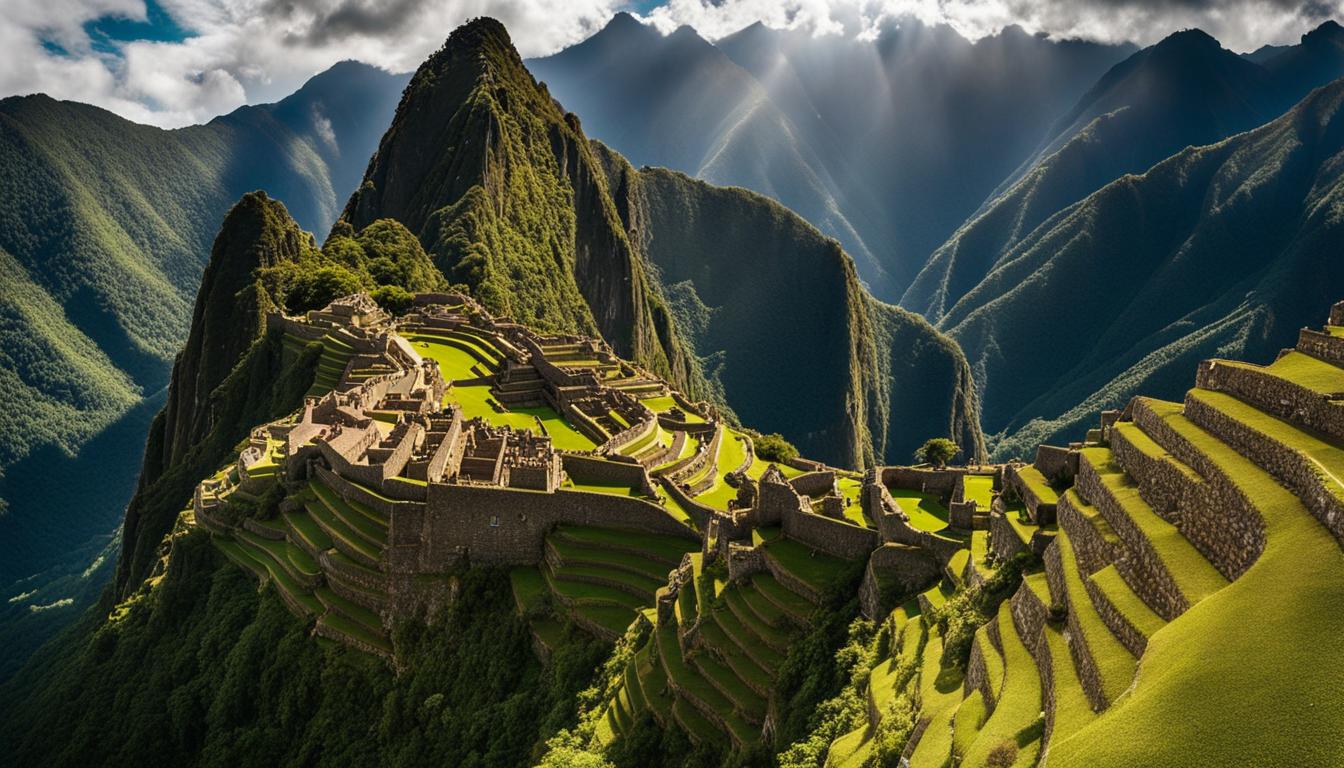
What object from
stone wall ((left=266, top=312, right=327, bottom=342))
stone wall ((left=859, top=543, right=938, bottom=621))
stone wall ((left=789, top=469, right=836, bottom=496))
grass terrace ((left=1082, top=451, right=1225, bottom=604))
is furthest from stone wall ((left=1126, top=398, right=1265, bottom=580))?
stone wall ((left=266, top=312, right=327, bottom=342))

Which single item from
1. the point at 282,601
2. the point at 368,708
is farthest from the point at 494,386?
the point at 368,708

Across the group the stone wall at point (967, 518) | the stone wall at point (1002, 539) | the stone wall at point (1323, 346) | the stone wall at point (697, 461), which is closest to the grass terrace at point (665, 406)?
the stone wall at point (697, 461)

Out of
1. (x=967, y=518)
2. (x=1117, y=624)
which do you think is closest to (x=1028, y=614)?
(x=1117, y=624)

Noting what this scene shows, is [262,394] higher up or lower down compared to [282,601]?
higher up

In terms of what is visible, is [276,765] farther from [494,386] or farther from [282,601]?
[494,386]

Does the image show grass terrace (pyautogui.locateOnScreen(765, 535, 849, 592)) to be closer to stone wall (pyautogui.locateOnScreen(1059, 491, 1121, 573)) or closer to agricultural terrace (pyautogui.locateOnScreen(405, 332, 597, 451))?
stone wall (pyautogui.locateOnScreen(1059, 491, 1121, 573))

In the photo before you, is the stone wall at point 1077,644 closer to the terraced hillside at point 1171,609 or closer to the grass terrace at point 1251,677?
the terraced hillside at point 1171,609

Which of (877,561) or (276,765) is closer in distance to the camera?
(877,561)
